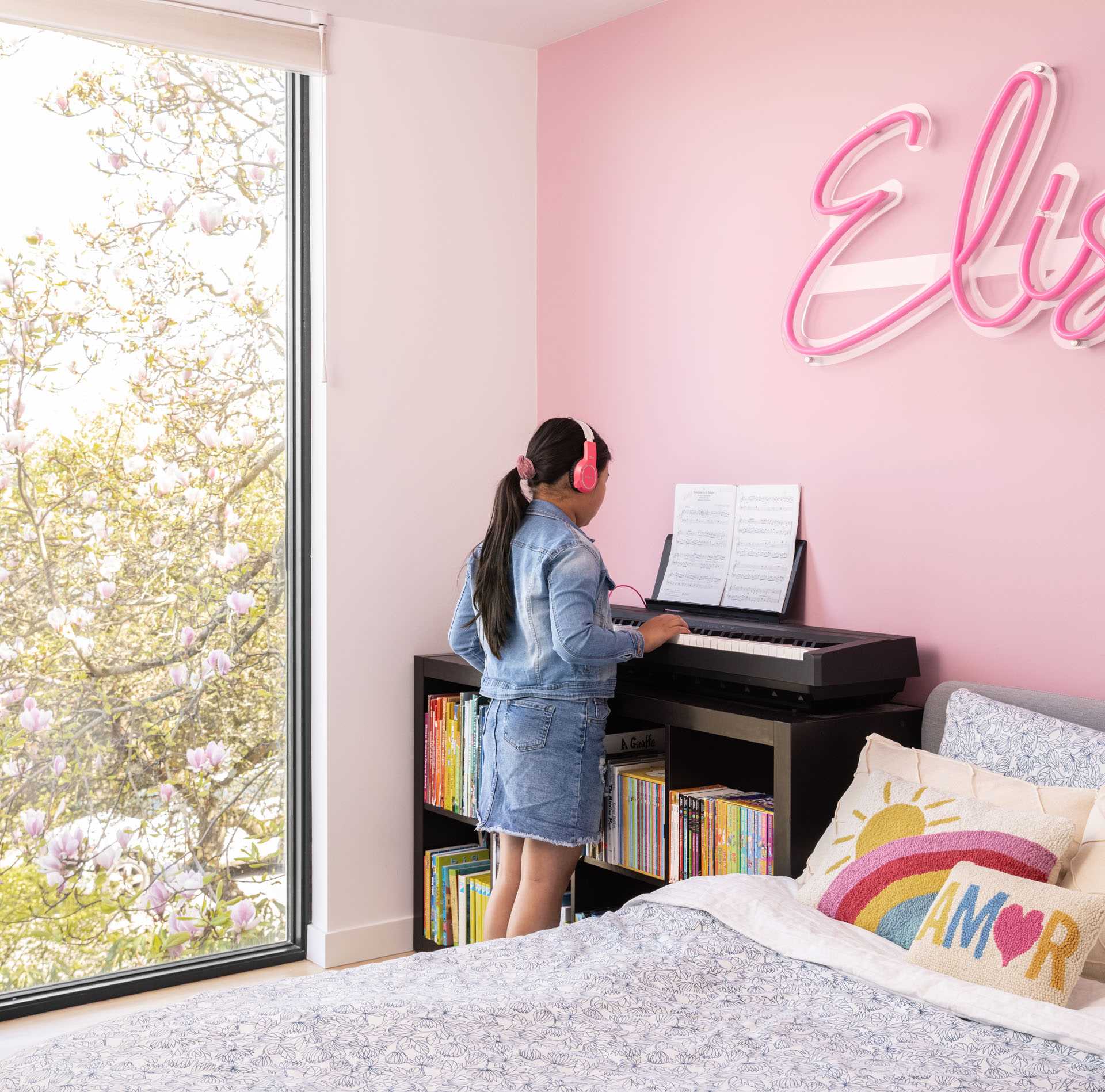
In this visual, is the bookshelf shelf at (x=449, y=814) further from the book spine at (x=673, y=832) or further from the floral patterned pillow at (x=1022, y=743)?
the floral patterned pillow at (x=1022, y=743)

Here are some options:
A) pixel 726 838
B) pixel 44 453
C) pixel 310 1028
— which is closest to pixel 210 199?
pixel 44 453

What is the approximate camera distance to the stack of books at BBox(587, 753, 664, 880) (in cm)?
272

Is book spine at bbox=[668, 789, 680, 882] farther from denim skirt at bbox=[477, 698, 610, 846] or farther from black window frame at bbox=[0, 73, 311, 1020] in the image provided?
black window frame at bbox=[0, 73, 311, 1020]

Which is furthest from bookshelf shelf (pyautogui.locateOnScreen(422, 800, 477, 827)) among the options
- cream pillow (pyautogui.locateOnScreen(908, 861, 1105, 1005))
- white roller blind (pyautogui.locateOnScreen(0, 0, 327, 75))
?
white roller blind (pyautogui.locateOnScreen(0, 0, 327, 75))

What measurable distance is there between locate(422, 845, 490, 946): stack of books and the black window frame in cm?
34

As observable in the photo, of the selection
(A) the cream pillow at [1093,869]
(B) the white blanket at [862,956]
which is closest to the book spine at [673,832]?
(B) the white blanket at [862,956]

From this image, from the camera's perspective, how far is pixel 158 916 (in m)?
3.17

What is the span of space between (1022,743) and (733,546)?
3.19 feet

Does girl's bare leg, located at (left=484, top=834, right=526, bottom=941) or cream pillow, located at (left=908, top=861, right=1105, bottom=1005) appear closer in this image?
cream pillow, located at (left=908, top=861, right=1105, bottom=1005)

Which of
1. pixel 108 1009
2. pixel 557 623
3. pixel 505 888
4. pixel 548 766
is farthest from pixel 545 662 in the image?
pixel 108 1009

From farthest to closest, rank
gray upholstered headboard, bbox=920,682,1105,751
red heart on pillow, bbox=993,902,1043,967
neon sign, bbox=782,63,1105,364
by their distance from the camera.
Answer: neon sign, bbox=782,63,1105,364, gray upholstered headboard, bbox=920,682,1105,751, red heart on pillow, bbox=993,902,1043,967

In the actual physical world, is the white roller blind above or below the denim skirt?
above

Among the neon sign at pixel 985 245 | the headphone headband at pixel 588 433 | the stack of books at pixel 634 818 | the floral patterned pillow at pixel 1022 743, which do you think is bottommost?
the stack of books at pixel 634 818

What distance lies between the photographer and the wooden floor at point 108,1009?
2.85 meters
